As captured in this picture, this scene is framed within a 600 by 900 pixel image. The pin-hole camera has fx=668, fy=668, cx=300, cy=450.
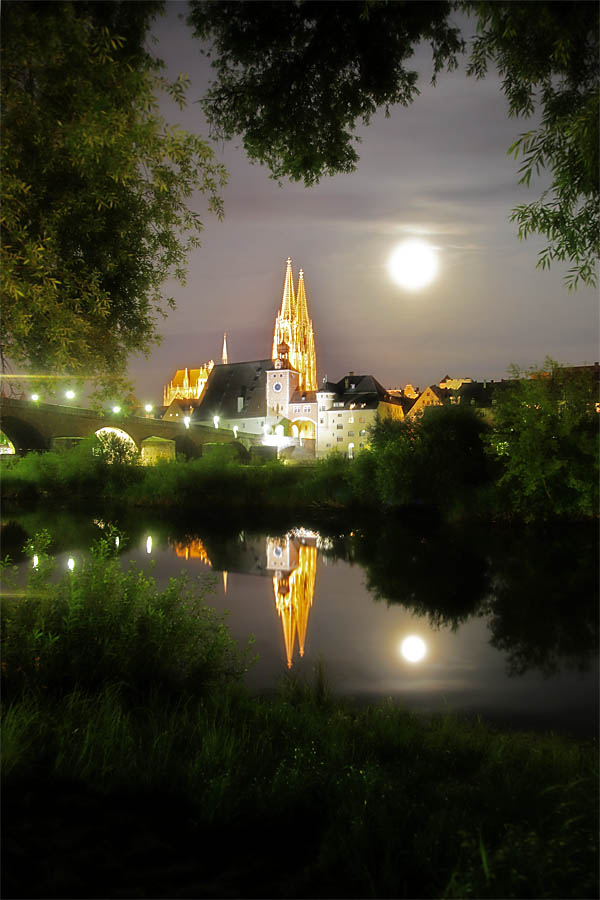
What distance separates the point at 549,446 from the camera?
21.9m

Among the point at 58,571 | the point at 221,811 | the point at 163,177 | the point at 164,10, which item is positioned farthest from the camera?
the point at 58,571

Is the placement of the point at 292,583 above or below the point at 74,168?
below

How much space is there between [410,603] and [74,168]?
37.7ft

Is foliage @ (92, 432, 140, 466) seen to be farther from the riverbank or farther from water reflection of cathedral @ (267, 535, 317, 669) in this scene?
A: the riverbank

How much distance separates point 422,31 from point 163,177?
2.50 m

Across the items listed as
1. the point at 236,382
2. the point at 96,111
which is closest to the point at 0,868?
the point at 96,111

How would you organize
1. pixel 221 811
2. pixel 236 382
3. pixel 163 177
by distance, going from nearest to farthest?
pixel 221 811 → pixel 163 177 → pixel 236 382

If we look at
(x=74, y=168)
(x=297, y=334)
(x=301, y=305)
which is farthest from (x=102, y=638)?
(x=301, y=305)

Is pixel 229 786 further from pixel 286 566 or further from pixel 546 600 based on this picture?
pixel 286 566

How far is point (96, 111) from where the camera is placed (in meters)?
4.64

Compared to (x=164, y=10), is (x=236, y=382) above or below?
above

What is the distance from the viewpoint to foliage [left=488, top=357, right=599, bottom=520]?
21.4 metres

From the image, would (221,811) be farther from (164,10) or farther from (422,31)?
(422,31)

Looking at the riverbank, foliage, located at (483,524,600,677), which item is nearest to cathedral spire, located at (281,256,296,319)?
foliage, located at (483,524,600,677)
